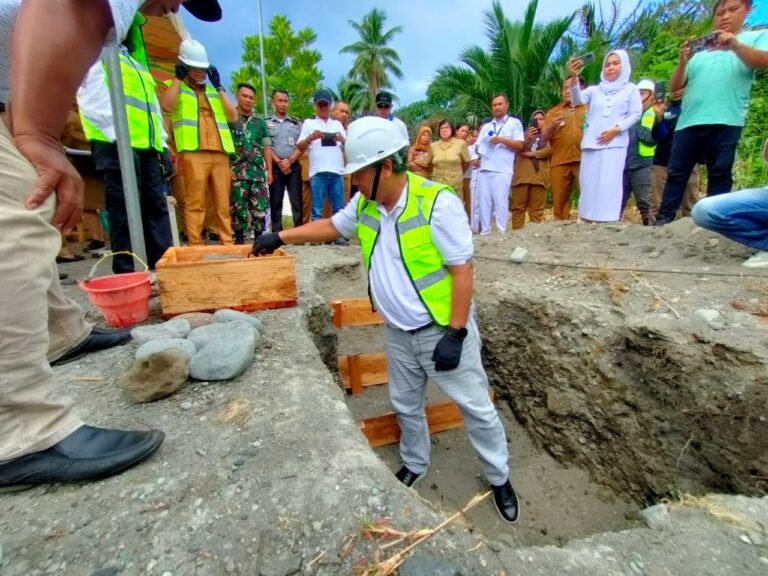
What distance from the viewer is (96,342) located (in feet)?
8.13

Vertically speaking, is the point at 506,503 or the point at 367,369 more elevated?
the point at 367,369

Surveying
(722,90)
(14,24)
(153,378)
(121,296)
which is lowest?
(153,378)

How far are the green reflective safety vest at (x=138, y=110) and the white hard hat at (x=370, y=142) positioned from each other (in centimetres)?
238

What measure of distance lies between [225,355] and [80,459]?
0.81 m

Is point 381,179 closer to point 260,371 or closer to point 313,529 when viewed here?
point 260,371

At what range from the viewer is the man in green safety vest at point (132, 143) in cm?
361

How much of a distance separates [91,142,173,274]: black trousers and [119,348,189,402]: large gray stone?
2.18 meters

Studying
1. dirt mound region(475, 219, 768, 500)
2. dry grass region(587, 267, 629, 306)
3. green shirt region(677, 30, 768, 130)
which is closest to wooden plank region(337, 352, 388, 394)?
dirt mound region(475, 219, 768, 500)

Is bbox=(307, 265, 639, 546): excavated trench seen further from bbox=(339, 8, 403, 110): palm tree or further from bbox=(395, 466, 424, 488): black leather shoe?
bbox=(339, 8, 403, 110): palm tree

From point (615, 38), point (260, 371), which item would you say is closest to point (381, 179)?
point (260, 371)

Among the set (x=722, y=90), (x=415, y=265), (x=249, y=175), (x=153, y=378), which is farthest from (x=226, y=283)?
(x=722, y=90)

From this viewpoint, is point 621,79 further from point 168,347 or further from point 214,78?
point 168,347

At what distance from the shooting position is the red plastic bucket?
2.71 meters

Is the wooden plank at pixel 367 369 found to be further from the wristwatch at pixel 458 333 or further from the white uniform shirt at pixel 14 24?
the white uniform shirt at pixel 14 24
